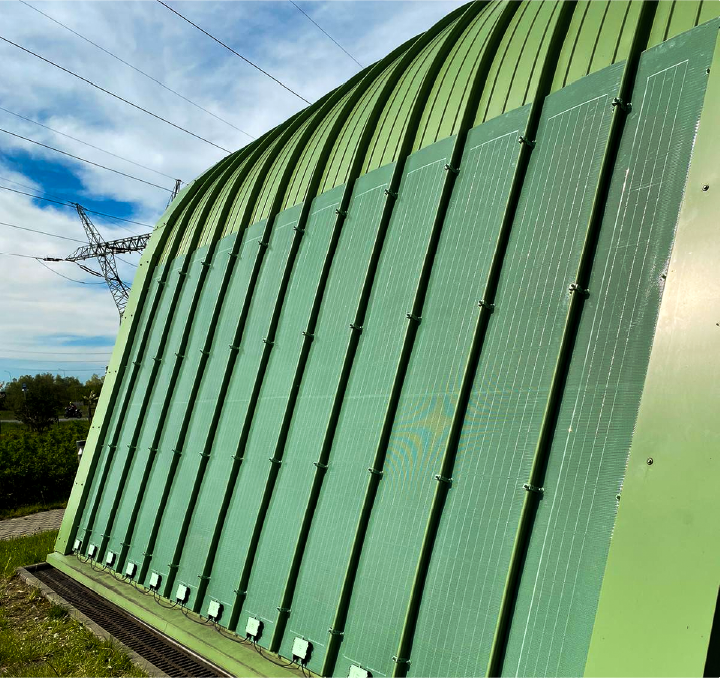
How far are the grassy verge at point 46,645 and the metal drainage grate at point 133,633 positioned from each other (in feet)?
1.02

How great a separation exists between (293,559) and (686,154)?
19.4 ft

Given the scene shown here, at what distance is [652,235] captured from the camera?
5.20 meters

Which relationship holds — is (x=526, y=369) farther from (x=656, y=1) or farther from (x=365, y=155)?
(x=365, y=155)

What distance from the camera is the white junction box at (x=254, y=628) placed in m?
7.60

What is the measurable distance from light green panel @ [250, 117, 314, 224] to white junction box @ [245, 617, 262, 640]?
21.1 feet

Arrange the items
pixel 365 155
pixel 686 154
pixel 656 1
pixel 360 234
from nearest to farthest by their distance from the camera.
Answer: pixel 686 154 → pixel 656 1 → pixel 360 234 → pixel 365 155

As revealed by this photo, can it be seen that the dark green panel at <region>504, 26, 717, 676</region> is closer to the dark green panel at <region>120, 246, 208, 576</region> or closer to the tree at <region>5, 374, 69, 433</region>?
the dark green panel at <region>120, 246, 208, 576</region>

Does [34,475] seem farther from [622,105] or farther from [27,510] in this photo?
[622,105]

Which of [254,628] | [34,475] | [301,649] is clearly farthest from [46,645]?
[34,475]

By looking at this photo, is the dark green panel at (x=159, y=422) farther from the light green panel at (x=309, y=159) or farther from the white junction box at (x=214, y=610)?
the light green panel at (x=309, y=159)

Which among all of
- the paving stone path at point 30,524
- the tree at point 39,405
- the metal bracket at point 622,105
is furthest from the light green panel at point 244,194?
the tree at point 39,405

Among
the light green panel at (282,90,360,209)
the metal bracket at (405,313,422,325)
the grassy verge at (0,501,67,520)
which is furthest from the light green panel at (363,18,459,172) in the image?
the grassy verge at (0,501,67,520)

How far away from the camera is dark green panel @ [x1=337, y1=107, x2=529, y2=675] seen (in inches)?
245

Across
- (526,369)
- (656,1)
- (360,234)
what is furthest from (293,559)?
(656,1)
